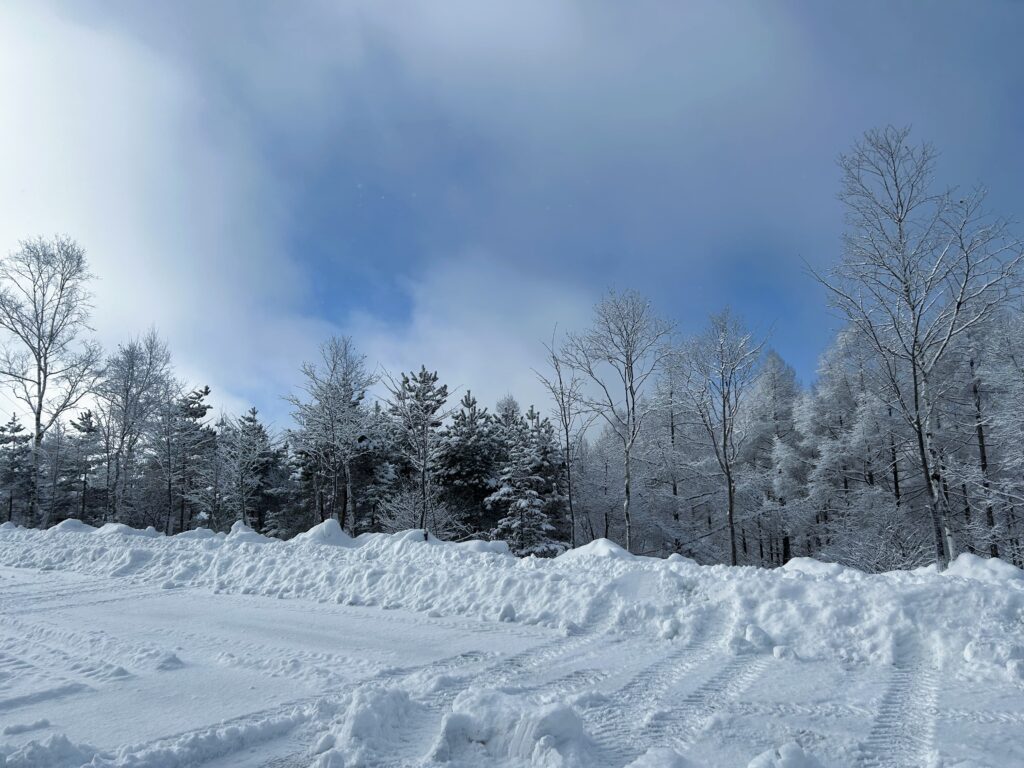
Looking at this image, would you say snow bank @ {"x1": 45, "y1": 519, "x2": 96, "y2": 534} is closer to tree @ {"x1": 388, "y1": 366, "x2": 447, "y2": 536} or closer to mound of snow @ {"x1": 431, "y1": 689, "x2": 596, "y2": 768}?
tree @ {"x1": 388, "y1": 366, "x2": 447, "y2": 536}

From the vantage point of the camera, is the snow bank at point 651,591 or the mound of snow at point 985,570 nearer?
the snow bank at point 651,591

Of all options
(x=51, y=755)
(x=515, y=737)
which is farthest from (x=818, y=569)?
(x=51, y=755)

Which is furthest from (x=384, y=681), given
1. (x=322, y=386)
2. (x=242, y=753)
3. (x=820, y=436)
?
(x=820, y=436)

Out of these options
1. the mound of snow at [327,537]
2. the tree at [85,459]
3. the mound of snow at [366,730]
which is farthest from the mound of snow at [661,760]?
the tree at [85,459]

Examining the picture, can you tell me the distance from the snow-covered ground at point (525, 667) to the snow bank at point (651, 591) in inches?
1.2

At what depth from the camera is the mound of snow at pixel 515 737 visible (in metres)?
3.11

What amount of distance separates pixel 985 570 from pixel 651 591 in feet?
13.7

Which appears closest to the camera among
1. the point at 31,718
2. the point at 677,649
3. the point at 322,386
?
the point at 31,718

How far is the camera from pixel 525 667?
193 inches

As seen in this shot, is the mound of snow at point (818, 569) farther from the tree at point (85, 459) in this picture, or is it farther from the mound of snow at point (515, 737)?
the tree at point (85, 459)

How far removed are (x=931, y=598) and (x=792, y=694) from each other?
250 cm

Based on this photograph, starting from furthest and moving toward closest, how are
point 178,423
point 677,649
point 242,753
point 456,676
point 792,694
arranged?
point 178,423, point 677,649, point 456,676, point 792,694, point 242,753

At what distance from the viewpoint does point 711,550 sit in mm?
28344

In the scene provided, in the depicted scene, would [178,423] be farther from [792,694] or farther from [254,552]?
[792,694]
